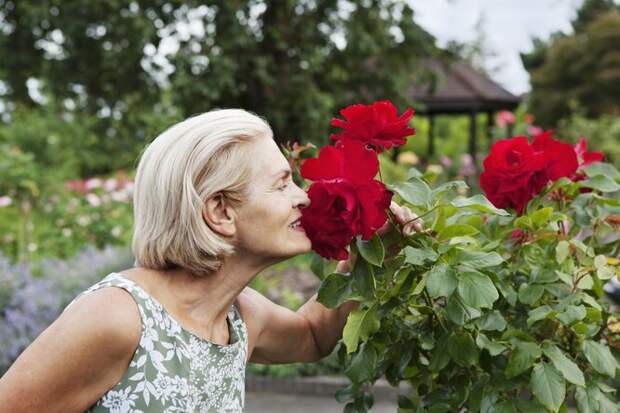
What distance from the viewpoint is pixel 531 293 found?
1837 millimetres

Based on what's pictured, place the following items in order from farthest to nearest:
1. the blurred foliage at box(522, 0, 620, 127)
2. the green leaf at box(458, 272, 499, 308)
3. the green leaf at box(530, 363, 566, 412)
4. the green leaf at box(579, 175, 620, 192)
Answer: the blurred foliage at box(522, 0, 620, 127) → the green leaf at box(579, 175, 620, 192) → the green leaf at box(530, 363, 566, 412) → the green leaf at box(458, 272, 499, 308)

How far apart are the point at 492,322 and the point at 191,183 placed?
65 centimetres

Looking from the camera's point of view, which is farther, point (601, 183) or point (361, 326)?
point (601, 183)

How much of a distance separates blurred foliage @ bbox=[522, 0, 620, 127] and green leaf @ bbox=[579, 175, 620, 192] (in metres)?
22.8

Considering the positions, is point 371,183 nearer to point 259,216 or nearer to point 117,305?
point 259,216

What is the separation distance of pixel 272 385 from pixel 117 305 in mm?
4642

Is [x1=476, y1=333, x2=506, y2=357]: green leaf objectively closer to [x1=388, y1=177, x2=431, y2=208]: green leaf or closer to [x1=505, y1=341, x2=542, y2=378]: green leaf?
[x1=505, y1=341, x2=542, y2=378]: green leaf

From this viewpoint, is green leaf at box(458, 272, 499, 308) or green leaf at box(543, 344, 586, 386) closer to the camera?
green leaf at box(458, 272, 499, 308)

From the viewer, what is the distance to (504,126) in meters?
15.6

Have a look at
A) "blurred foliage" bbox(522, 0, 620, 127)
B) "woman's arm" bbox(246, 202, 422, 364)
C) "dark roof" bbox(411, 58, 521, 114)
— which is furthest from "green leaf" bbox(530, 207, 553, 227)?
"blurred foliage" bbox(522, 0, 620, 127)

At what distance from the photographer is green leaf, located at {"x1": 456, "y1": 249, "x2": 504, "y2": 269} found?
1.60 meters

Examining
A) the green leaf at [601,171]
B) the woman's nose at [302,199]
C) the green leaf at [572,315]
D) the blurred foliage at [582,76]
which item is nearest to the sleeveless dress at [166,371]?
the woman's nose at [302,199]

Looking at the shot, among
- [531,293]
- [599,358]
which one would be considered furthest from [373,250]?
[599,358]

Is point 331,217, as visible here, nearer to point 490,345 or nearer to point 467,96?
point 490,345
